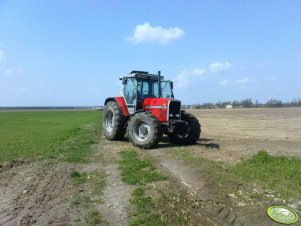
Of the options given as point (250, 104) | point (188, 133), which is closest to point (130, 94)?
point (188, 133)

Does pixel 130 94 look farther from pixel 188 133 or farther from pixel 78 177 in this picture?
pixel 78 177

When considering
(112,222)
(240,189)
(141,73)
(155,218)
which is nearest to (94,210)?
(112,222)

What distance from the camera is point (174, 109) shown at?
15367 millimetres

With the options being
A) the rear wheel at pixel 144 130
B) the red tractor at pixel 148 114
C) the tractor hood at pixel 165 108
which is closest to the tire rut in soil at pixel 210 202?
the rear wheel at pixel 144 130

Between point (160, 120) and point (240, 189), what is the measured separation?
7560 mm

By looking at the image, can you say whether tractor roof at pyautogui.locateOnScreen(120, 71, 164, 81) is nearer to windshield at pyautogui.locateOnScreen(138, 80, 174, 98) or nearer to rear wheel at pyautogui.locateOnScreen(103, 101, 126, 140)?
windshield at pyautogui.locateOnScreen(138, 80, 174, 98)

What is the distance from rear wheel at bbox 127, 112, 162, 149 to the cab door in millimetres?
1011

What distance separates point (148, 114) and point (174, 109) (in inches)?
Answer: 45.5

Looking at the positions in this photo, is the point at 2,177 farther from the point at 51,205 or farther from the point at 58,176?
the point at 51,205

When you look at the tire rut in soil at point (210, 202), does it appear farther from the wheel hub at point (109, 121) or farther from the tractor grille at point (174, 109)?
the wheel hub at point (109, 121)

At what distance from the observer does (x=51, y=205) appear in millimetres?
7219

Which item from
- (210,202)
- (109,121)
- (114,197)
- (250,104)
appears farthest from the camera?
(250,104)

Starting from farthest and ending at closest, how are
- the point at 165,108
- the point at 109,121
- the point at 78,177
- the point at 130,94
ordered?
the point at 109,121 → the point at 130,94 → the point at 165,108 → the point at 78,177

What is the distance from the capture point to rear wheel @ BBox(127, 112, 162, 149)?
1442 cm
